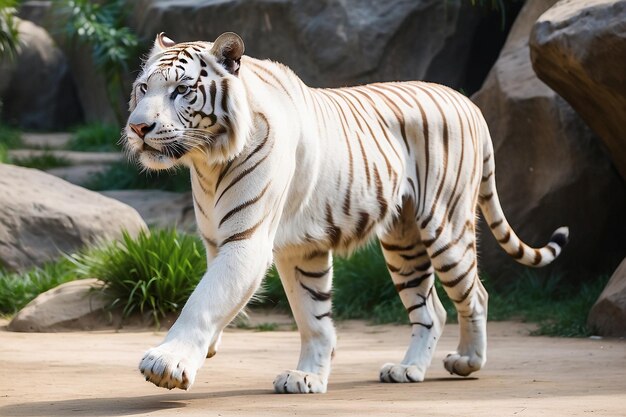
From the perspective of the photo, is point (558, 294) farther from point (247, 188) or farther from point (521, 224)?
point (247, 188)

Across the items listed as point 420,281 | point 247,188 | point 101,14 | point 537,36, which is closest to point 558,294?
point 537,36

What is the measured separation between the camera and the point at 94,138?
15.1 metres

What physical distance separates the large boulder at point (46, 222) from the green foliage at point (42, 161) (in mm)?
4065

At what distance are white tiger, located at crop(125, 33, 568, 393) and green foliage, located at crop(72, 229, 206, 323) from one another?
257 centimetres

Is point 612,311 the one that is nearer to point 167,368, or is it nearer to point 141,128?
point 141,128

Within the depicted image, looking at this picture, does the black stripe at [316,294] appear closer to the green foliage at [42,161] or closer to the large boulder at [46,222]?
the large boulder at [46,222]

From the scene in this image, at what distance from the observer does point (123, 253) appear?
7.61m

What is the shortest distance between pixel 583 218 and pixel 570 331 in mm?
1332

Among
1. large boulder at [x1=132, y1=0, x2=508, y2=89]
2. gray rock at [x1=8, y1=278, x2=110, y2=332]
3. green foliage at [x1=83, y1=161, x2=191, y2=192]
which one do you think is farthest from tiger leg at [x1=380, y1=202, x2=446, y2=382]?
green foliage at [x1=83, y1=161, x2=191, y2=192]

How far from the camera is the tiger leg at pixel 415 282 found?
16.9ft

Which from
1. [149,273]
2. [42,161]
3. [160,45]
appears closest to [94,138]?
[42,161]

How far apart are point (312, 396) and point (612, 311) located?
3070 mm

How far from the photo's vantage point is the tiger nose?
12.7ft

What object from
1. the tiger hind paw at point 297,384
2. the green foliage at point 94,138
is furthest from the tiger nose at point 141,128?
the green foliage at point 94,138
